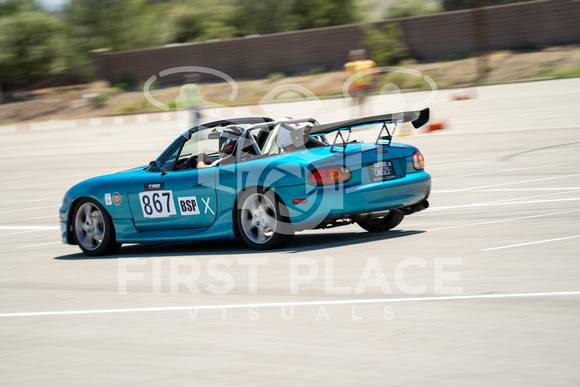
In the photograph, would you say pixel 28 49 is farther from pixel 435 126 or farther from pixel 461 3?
pixel 435 126

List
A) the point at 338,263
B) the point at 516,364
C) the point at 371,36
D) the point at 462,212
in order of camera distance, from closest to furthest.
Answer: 1. the point at 516,364
2. the point at 338,263
3. the point at 462,212
4. the point at 371,36

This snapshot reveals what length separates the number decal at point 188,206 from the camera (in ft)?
30.1

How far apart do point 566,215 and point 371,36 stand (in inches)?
1293

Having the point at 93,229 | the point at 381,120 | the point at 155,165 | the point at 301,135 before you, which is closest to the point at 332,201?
the point at 301,135

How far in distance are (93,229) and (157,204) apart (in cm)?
109

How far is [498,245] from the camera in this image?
323 inches

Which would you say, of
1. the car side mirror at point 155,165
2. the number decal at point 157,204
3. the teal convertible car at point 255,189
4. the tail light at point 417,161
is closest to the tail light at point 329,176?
the teal convertible car at point 255,189

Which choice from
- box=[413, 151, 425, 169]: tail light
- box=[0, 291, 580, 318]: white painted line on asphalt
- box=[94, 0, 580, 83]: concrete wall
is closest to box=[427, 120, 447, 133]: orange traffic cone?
box=[413, 151, 425, 169]: tail light

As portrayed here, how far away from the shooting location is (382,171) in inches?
348

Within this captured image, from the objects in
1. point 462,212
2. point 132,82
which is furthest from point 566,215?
point 132,82

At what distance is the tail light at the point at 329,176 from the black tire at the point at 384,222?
134 centimetres

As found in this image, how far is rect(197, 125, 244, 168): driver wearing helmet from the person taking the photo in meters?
9.20

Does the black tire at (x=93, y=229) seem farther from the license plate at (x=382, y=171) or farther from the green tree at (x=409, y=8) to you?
the green tree at (x=409, y=8)

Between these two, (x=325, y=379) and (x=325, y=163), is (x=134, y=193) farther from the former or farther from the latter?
(x=325, y=379)
